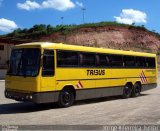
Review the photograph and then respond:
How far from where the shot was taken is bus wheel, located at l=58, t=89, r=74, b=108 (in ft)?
53.4

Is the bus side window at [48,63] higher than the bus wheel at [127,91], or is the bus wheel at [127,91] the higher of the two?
the bus side window at [48,63]

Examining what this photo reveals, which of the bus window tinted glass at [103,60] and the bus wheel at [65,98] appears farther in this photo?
the bus window tinted glass at [103,60]

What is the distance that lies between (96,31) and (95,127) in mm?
71881

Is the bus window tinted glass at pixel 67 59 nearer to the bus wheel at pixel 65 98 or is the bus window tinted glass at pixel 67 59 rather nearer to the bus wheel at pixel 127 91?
the bus wheel at pixel 65 98

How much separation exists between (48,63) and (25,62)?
936mm

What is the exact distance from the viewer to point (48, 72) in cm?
1559

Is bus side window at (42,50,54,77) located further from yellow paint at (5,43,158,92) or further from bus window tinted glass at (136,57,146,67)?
bus window tinted glass at (136,57,146,67)

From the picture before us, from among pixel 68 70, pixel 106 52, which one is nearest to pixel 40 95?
pixel 68 70

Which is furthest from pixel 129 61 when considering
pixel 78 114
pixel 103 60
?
pixel 78 114

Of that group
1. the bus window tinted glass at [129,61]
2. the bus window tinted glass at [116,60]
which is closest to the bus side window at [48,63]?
the bus window tinted glass at [116,60]

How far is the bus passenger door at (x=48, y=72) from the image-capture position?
15.3 metres

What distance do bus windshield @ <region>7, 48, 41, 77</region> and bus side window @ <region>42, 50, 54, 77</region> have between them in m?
0.27

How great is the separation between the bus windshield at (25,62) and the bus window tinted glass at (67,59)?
116 centimetres

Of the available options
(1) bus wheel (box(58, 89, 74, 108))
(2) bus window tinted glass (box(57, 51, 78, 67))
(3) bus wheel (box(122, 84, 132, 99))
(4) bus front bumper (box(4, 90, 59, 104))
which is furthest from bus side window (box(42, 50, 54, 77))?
(3) bus wheel (box(122, 84, 132, 99))
